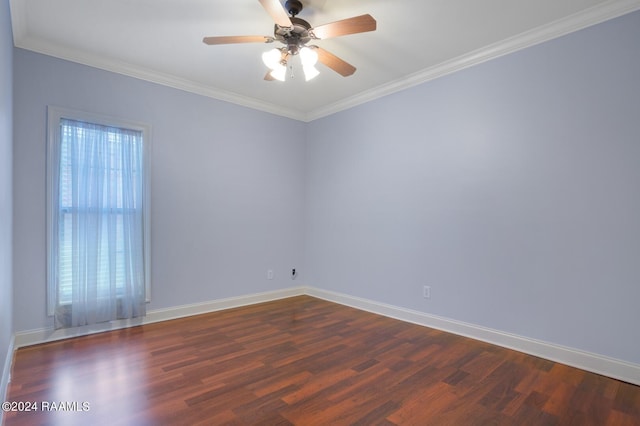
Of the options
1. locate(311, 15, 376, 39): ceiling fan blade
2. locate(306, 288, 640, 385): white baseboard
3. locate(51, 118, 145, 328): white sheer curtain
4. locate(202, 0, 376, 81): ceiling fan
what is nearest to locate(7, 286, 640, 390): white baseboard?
locate(306, 288, 640, 385): white baseboard

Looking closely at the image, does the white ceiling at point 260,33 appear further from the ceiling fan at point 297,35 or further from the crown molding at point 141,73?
the ceiling fan at point 297,35

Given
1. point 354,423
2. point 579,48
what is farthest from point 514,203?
point 354,423

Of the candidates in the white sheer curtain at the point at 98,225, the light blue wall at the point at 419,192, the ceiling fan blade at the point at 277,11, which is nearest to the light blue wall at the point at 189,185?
the light blue wall at the point at 419,192

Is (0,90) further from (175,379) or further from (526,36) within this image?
(526,36)

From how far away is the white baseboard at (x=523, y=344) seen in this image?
2352 millimetres

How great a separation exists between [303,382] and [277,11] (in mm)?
2400

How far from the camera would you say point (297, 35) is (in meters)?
2.41

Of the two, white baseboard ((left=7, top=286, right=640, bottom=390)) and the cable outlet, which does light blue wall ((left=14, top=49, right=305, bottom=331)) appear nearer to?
white baseboard ((left=7, top=286, right=640, bottom=390))

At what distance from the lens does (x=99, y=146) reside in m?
3.20

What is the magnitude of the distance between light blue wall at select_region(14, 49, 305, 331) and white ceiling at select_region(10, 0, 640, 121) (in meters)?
0.25

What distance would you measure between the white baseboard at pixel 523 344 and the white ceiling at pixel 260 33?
2.49 metres

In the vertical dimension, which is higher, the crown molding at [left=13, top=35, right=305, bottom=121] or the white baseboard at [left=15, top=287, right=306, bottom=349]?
the crown molding at [left=13, top=35, right=305, bottom=121]

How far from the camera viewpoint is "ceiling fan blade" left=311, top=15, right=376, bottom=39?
204 centimetres

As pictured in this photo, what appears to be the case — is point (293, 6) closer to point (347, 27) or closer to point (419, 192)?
point (347, 27)
